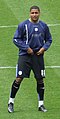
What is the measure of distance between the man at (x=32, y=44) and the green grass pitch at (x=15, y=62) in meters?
0.57

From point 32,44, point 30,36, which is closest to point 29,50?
point 32,44

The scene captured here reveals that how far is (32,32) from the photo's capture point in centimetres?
1299

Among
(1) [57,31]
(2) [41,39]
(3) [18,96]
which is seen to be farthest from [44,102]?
(1) [57,31]

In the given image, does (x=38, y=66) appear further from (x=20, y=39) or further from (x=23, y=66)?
(x=20, y=39)

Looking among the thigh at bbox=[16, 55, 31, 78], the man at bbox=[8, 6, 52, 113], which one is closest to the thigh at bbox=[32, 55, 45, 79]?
the man at bbox=[8, 6, 52, 113]

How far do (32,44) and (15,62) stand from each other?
4502 mm

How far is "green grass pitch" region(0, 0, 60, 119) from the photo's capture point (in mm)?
13539

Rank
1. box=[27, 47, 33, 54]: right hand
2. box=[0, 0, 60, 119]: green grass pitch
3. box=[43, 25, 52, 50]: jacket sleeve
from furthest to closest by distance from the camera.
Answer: box=[0, 0, 60, 119]: green grass pitch < box=[43, 25, 52, 50]: jacket sleeve < box=[27, 47, 33, 54]: right hand

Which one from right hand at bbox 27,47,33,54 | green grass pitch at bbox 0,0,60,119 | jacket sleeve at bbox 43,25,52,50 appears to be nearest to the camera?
right hand at bbox 27,47,33,54

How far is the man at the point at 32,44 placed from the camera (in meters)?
13.0

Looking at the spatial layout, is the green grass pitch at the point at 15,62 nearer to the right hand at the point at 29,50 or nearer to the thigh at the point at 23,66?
the thigh at the point at 23,66

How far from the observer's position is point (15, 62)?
17.5 metres

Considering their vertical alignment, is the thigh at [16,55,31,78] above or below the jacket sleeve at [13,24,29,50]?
below

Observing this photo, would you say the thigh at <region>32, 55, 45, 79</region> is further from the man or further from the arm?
the arm
